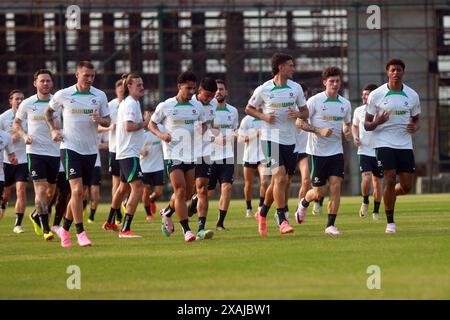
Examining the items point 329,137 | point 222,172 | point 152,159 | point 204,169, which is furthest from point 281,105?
point 152,159

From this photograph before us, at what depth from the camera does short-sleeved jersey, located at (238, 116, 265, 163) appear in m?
21.4

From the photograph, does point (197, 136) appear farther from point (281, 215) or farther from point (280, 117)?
point (281, 215)

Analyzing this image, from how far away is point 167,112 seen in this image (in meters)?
14.9

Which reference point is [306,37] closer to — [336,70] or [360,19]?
[360,19]

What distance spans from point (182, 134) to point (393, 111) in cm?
277

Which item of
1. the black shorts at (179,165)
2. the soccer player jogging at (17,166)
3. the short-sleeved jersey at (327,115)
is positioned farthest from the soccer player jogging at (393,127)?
the soccer player jogging at (17,166)

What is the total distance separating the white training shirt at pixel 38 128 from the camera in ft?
54.5

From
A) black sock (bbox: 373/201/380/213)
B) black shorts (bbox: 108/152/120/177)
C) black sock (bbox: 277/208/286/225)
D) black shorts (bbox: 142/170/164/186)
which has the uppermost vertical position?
black shorts (bbox: 108/152/120/177)

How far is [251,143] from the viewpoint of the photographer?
2189 centimetres

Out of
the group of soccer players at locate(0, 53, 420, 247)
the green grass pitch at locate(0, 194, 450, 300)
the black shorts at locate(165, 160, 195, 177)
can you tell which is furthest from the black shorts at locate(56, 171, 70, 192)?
the black shorts at locate(165, 160, 195, 177)

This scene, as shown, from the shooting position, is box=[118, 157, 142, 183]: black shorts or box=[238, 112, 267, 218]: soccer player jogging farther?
box=[238, 112, 267, 218]: soccer player jogging

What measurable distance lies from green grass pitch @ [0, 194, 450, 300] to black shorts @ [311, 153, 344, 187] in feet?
2.42

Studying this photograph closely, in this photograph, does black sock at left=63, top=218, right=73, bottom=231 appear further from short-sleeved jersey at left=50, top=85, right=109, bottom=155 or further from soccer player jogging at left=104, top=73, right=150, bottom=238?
soccer player jogging at left=104, top=73, right=150, bottom=238
